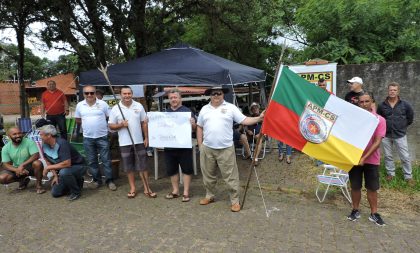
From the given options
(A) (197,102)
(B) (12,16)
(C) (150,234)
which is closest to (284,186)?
(C) (150,234)

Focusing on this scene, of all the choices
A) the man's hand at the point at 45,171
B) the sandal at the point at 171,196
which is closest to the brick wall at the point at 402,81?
the sandal at the point at 171,196

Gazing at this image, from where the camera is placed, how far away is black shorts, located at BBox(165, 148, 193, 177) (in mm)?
5449

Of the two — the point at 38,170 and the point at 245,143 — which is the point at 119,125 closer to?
the point at 38,170

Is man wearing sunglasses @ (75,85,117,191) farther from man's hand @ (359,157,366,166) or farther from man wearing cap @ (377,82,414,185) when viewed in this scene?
man wearing cap @ (377,82,414,185)

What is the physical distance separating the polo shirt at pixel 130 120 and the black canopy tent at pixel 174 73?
0.85 meters

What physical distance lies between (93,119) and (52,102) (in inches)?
112

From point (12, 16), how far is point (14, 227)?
8393mm

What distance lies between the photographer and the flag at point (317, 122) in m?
4.26

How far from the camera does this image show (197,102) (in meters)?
16.9

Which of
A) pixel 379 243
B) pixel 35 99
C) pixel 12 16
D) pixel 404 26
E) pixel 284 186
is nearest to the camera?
pixel 379 243

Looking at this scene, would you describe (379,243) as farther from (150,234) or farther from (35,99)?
(35,99)

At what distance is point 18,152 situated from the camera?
595cm

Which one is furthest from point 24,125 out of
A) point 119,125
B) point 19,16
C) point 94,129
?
point 119,125

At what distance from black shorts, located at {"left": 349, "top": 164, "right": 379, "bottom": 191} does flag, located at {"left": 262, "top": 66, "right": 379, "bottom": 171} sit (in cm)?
19
